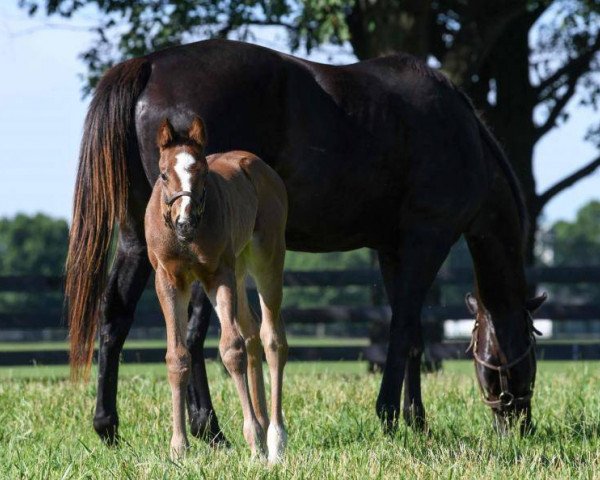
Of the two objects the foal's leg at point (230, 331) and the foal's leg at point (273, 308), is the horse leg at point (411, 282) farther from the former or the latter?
the foal's leg at point (230, 331)

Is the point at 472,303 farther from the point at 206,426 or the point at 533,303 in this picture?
the point at 206,426

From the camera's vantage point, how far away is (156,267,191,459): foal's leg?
4.08 metres

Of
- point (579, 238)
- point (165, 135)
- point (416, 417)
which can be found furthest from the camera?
point (579, 238)

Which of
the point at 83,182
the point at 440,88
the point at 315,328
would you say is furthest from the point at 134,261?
the point at 315,328

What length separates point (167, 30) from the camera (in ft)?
40.8

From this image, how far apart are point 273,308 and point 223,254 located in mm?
524

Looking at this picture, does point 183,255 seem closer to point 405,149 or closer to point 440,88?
point 405,149

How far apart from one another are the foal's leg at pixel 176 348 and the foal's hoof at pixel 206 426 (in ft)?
3.52

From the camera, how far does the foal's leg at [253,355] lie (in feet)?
14.2

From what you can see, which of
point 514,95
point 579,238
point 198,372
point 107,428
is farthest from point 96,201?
point 579,238

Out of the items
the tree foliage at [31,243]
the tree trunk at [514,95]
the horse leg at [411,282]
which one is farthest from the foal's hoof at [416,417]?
the tree foliage at [31,243]

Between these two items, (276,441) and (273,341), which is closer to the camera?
(276,441)

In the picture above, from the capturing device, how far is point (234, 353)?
4.00 metres

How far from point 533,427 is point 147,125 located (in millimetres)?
2695
